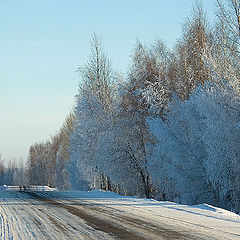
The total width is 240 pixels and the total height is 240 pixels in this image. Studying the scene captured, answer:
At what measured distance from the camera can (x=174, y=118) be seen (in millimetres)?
22812

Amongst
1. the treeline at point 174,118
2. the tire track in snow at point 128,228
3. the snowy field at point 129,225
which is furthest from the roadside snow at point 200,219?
the treeline at point 174,118

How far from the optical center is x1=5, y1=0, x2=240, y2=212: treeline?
61.4 feet

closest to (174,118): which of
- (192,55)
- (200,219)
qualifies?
(192,55)

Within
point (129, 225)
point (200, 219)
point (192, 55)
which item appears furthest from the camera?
point (192, 55)

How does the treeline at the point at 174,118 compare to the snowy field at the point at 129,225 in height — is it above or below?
above

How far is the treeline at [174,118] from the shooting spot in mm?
18719

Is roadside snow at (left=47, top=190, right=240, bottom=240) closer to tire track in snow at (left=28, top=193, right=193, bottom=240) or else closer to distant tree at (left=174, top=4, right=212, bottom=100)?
tire track in snow at (left=28, top=193, right=193, bottom=240)

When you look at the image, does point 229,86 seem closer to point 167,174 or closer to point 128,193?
point 167,174

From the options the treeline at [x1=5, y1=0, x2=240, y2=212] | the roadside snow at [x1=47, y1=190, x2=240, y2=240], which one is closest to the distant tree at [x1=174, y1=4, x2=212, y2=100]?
the treeline at [x1=5, y1=0, x2=240, y2=212]

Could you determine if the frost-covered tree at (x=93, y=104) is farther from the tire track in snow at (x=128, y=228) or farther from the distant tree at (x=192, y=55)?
the tire track in snow at (x=128, y=228)

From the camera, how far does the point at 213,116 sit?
18484mm

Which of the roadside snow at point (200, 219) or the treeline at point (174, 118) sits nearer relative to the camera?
the roadside snow at point (200, 219)

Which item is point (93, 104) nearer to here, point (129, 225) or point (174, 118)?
point (174, 118)

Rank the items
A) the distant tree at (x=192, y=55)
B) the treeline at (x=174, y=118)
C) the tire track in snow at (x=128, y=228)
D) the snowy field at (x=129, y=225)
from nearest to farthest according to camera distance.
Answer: the tire track in snow at (x=128, y=228), the snowy field at (x=129, y=225), the treeline at (x=174, y=118), the distant tree at (x=192, y=55)
